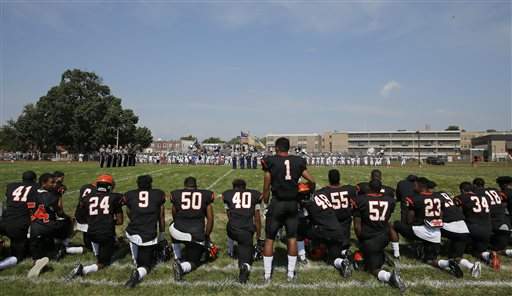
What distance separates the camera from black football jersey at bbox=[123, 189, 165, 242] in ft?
17.5

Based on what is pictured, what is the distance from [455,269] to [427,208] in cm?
108

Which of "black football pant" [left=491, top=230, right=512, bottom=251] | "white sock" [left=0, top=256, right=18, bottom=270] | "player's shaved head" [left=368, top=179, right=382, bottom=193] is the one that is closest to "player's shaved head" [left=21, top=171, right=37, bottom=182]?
"white sock" [left=0, top=256, right=18, bottom=270]

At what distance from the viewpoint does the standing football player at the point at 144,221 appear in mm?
5270

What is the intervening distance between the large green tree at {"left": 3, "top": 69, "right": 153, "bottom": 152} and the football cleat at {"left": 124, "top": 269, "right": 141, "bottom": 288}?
52485 millimetres

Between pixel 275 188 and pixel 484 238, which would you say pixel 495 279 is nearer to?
pixel 484 238

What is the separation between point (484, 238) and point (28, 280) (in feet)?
23.6

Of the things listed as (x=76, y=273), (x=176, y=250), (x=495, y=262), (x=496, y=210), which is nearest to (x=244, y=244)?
(x=176, y=250)

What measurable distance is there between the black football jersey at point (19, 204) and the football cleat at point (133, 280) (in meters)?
2.33

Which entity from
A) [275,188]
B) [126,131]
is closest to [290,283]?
[275,188]

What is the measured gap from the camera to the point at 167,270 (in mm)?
5410

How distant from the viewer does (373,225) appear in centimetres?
537

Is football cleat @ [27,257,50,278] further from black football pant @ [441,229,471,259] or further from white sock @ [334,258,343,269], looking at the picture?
black football pant @ [441,229,471,259]

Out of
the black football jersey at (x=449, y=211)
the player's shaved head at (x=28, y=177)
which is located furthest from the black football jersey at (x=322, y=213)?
the player's shaved head at (x=28, y=177)

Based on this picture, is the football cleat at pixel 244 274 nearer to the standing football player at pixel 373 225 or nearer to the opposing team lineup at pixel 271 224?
the opposing team lineup at pixel 271 224
